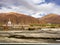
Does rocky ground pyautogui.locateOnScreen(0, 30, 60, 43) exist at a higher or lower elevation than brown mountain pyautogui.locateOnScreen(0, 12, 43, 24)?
lower

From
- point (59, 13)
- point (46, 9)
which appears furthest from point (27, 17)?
point (59, 13)

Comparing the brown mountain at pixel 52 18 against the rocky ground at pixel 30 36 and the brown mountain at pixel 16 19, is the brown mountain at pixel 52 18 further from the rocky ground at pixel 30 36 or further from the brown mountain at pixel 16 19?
the rocky ground at pixel 30 36

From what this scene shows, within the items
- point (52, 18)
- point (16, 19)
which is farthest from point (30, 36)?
point (52, 18)

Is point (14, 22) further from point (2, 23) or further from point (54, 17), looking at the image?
point (54, 17)

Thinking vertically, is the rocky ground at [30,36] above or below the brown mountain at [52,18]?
below

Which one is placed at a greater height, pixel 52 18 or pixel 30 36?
pixel 52 18

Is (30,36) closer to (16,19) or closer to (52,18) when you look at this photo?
(16,19)

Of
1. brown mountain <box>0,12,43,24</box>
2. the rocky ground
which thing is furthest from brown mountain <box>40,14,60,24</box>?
the rocky ground

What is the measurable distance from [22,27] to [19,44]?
0.47m

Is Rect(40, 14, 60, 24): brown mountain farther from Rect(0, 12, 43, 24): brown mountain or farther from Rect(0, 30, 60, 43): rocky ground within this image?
Rect(0, 30, 60, 43): rocky ground

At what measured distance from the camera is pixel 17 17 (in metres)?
4.59

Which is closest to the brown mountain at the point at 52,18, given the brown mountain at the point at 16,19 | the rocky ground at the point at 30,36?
the brown mountain at the point at 16,19

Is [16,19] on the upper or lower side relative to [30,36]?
upper

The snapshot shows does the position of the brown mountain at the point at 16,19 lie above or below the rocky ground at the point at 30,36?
above
